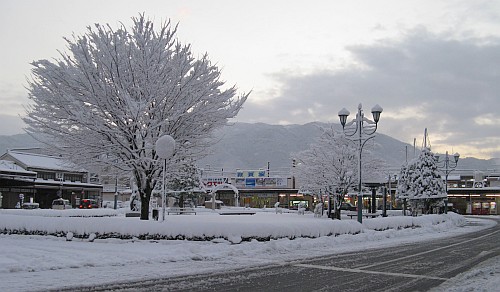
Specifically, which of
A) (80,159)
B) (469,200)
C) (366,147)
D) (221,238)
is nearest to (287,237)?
(221,238)

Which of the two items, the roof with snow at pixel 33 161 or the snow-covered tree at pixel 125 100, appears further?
the roof with snow at pixel 33 161

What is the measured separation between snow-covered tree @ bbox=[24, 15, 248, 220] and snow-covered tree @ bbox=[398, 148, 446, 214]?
30.7m

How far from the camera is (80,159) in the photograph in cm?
2348

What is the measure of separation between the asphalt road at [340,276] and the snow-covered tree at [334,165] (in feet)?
77.5

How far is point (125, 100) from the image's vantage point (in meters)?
21.5

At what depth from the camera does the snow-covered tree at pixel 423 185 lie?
47875 millimetres

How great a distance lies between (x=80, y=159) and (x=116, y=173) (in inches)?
82.9

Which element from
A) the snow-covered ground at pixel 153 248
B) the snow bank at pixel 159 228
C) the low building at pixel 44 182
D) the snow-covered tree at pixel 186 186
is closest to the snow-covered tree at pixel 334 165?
the snow-covered tree at pixel 186 186

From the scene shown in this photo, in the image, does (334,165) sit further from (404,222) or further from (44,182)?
(44,182)

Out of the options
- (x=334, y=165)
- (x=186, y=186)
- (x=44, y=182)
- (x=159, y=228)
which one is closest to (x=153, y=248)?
(x=159, y=228)

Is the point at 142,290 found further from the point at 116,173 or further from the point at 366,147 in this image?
the point at 366,147

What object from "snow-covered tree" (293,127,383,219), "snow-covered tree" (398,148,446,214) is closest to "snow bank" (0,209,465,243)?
"snow-covered tree" (293,127,383,219)

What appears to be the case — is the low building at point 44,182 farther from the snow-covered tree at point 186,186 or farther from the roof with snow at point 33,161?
the snow-covered tree at point 186,186

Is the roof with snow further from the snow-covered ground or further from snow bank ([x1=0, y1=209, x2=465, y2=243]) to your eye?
the snow-covered ground
